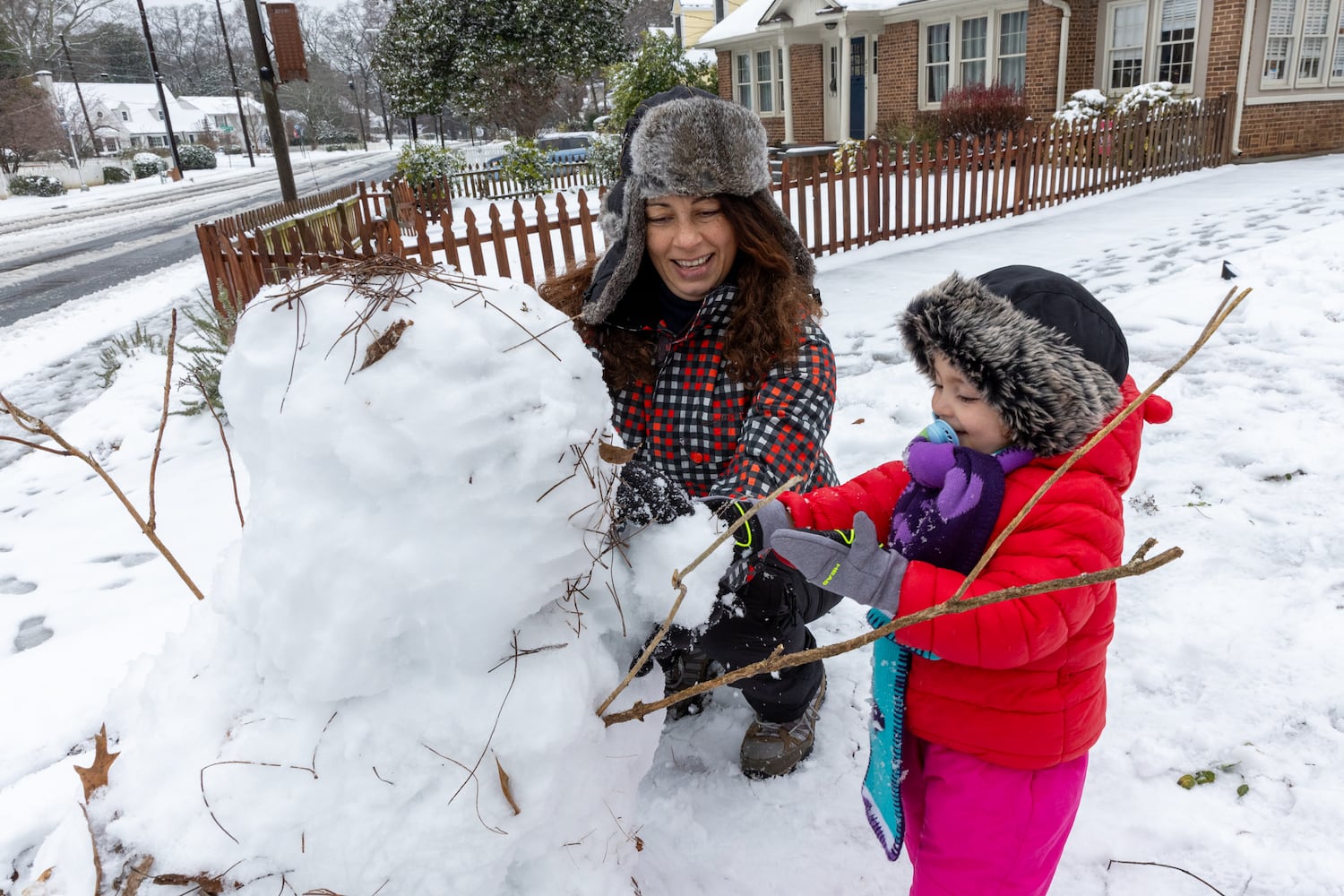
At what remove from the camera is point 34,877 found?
110 centimetres

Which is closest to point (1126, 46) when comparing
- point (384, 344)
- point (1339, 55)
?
point (1339, 55)

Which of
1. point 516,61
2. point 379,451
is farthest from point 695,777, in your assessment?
point 516,61

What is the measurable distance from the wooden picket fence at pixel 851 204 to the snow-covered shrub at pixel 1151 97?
0.58 meters

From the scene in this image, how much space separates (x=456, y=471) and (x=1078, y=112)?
15255 mm

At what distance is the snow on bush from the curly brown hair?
0.89 m

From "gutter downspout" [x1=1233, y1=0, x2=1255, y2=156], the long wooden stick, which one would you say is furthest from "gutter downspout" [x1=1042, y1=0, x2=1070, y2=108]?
the long wooden stick

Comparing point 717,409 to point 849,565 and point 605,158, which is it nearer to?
point 849,565

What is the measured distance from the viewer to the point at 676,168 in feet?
6.43

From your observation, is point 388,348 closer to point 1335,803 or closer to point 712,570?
point 712,570

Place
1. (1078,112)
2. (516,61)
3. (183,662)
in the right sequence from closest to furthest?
(183,662) < (1078,112) < (516,61)

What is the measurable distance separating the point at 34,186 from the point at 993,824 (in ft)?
129

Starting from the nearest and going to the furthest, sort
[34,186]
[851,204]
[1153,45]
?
1. [851,204]
2. [1153,45]
3. [34,186]

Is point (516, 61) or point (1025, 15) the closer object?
point (1025, 15)

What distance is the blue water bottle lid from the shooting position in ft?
4.86
